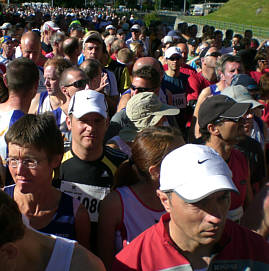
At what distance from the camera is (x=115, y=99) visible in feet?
19.9

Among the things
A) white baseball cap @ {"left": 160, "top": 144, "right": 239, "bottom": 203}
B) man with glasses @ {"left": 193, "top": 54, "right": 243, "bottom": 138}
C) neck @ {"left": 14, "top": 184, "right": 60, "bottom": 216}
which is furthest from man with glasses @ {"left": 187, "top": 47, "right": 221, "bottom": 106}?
white baseball cap @ {"left": 160, "top": 144, "right": 239, "bottom": 203}

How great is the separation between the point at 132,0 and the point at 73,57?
2261 inches

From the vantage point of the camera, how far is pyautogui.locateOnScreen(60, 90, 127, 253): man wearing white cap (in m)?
2.94

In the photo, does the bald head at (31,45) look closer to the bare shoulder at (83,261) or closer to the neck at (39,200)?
the neck at (39,200)

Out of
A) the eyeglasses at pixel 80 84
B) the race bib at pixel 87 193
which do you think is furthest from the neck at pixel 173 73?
the race bib at pixel 87 193

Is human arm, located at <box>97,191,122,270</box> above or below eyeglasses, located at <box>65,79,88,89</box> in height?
below

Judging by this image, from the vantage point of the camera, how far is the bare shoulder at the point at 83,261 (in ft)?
6.12

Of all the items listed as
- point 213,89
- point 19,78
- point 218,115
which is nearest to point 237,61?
point 213,89

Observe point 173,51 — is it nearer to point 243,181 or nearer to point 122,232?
point 243,181

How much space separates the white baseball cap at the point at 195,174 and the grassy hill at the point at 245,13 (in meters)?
A: 48.0

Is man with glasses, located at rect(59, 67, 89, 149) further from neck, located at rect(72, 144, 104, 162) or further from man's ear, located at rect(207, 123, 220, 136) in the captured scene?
man's ear, located at rect(207, 123, 220, 136)

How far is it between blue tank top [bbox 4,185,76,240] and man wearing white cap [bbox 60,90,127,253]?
1.16 feet

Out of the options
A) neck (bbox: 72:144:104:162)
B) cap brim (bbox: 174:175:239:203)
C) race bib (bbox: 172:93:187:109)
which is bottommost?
race bib (bbox: 172:93:187:109)

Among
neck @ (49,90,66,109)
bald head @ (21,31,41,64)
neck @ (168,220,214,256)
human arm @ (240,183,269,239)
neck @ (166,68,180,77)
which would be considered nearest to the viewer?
neck @ (168,220,214,256)
